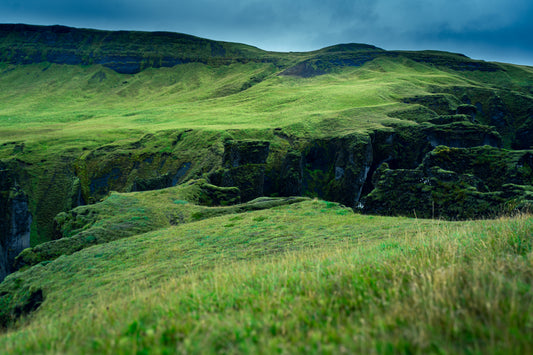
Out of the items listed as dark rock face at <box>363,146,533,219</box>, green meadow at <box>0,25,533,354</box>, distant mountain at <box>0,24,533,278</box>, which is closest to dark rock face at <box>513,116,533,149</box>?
distant mountain at <box>0,24,533,278</box>

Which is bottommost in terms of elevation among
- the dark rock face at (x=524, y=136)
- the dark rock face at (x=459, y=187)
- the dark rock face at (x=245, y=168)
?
the dark rock face at (x=245, y=168)

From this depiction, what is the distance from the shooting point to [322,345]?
313 centimetres

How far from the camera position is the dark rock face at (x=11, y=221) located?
35219mm

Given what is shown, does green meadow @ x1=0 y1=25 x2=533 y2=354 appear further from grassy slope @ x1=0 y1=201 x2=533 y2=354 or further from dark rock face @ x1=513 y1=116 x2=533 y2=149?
dark rock face @ x1=513 y1=116 x2=533 y2=149

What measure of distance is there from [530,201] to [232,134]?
195 feet

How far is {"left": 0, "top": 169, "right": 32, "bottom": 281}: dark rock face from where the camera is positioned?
35.2 metres

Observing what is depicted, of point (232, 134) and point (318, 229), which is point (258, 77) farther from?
point (318, 229)

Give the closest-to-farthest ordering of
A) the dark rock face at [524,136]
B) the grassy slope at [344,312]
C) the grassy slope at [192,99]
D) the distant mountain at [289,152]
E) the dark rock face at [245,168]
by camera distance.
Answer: the grassy slope at [344,312], the distant mountain at [289,152], the dark rock face at [245,168], the grassy slope at [192,99], the dark rock face at [524,136]

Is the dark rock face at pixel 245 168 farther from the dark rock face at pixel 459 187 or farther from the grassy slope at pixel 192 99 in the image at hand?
the dark rock face at pixel 459 187

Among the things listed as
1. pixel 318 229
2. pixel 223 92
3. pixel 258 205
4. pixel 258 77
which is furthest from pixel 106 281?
pixel 258 77

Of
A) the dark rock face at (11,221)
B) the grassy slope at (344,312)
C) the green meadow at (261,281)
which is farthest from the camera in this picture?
the dark rock face at (11,221)

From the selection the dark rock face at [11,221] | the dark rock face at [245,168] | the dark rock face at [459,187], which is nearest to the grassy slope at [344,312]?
the dark rock face at [459,187]

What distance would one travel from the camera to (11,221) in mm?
36438

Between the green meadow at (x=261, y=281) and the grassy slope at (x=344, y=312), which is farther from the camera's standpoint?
→ the green meadow at (x=261, y=281)
